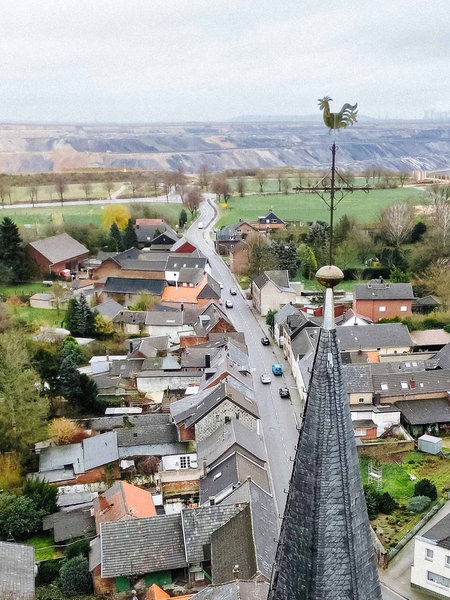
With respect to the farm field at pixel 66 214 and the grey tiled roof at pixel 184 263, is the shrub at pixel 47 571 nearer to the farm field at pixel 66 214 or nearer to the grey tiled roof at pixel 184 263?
the grey tiled roof at pixel 184 263

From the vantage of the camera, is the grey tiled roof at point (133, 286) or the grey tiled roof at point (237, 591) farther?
the grey tiled roof at point (133, 286)

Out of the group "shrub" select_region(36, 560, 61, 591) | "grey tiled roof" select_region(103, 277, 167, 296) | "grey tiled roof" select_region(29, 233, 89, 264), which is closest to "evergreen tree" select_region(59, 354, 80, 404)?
"shrub" select_region(36, 560, 61, 591)

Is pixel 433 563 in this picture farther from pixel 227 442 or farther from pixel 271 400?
pixel 271 400

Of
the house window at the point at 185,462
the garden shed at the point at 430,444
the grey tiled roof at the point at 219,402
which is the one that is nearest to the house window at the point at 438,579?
the garden shed at the point at 430,444

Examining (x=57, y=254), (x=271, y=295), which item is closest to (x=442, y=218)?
(x=271, y=295)

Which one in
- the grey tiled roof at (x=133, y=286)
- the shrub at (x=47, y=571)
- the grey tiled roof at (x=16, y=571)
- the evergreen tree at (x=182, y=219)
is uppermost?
the evergreen tree at (x=182, y=219)
